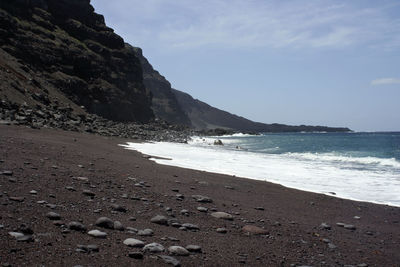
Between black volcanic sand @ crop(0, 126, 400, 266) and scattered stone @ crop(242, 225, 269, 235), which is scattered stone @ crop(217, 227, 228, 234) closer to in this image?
black volcanic sand @ crop(0, 126, 400, 266)

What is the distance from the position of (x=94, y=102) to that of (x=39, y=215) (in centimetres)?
5519

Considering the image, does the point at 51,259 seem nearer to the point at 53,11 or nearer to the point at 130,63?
the point at 53,11

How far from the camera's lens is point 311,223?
7461mm

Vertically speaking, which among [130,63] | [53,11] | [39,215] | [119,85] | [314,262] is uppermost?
[53,11]

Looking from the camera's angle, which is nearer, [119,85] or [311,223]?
[311,223]

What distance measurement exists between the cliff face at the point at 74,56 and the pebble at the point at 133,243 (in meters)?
27.4

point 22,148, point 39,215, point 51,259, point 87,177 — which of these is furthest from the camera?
point 22,148

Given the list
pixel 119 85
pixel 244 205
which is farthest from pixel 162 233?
pixel 119 85

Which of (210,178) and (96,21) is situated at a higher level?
(96,21)

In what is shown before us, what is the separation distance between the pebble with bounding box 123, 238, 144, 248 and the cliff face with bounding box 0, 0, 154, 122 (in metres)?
27.4

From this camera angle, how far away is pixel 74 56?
59.3m

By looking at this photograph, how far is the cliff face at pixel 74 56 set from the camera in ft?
162

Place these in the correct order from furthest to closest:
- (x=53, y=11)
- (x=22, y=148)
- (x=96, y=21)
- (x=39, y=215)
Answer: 1. (x=96, y=21)
2. (x=53, y=11)
3. (x=22, y=148)
4. (x=39, y=215)

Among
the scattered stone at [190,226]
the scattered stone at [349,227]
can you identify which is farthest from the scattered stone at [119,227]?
the scattered stone at [349,227]
